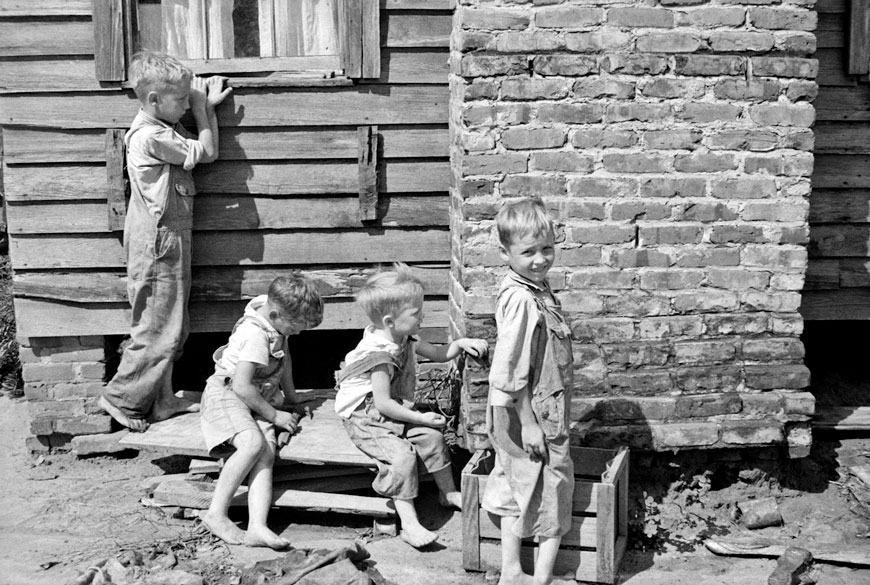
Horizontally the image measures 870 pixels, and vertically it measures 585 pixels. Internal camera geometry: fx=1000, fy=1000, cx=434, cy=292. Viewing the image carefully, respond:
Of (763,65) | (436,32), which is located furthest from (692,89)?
(436,32)

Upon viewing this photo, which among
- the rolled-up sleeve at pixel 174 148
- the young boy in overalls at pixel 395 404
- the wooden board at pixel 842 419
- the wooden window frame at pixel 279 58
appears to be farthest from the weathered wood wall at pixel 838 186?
the rolled-up sleeve at pixel 174 148

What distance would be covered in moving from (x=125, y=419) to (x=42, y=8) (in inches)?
87.3

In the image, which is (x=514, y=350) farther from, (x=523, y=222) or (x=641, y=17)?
(x=641, y=17)

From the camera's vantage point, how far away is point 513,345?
388cm

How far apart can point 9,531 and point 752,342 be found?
366 centimetres

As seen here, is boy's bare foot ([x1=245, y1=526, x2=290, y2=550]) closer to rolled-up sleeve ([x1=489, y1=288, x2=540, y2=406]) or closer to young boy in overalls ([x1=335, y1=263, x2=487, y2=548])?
young boy in overalls ([x1=335, y1=263, x2=487, y2=548])

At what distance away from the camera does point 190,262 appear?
5.45 meters

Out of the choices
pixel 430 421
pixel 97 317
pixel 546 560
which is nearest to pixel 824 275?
pixel 430 421

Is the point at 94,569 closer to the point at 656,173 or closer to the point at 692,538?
the point at 692,538

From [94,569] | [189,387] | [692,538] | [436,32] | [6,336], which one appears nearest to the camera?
[94,569]

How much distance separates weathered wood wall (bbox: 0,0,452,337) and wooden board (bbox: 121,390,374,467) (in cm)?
60

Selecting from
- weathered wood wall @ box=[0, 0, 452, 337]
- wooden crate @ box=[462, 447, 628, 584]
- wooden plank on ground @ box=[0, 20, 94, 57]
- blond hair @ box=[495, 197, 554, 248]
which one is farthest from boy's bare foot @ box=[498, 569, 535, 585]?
wooden plank on ground @ box=[0, 20, 94, 57]

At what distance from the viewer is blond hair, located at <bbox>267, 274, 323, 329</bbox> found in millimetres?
4695

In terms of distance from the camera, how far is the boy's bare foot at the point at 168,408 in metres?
5.43
